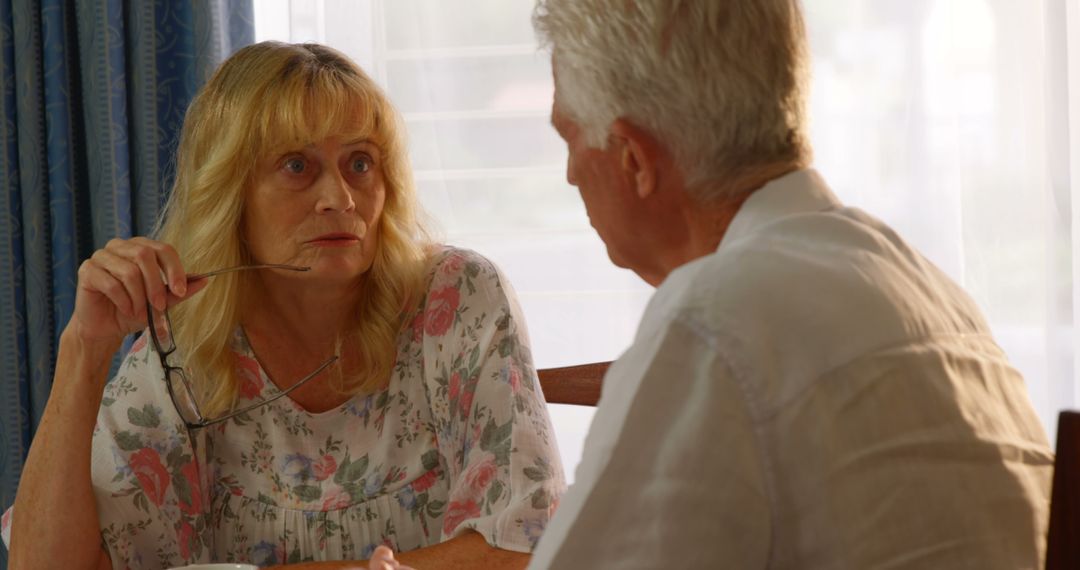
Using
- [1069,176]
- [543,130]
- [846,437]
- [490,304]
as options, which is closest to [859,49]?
[1069,176]

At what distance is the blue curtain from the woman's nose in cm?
87

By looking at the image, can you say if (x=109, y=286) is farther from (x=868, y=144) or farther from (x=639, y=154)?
(x=868, y=144)

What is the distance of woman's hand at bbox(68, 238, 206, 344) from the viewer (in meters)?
1.41

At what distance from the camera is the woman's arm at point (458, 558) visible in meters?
1.34

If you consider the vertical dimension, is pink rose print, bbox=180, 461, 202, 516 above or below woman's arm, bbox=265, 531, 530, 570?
above

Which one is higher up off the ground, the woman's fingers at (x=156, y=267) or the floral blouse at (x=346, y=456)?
the woman's fingers at (x=156, y=267)

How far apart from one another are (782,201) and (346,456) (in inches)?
35.2

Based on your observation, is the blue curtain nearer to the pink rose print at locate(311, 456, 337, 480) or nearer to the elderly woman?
the elderly woman

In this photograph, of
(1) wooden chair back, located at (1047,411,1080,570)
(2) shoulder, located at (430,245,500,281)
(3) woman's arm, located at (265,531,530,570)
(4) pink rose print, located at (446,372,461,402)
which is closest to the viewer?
(1) wooden chair back, located at (1047,411,1080,570)

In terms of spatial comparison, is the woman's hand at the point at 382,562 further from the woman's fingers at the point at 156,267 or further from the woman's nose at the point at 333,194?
the woman's nose at the point at 333,194

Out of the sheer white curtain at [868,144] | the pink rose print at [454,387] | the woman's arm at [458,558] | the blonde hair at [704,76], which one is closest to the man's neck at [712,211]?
the blonde hair at [704,76]

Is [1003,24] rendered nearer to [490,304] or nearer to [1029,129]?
[1029,129]

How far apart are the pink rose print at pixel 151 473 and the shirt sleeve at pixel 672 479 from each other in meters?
0.91

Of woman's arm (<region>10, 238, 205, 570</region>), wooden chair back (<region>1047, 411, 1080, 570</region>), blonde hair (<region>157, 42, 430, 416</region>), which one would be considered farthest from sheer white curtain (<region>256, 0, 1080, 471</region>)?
wooden chair back (<region>1047, 411, 1080, 570</region>)
